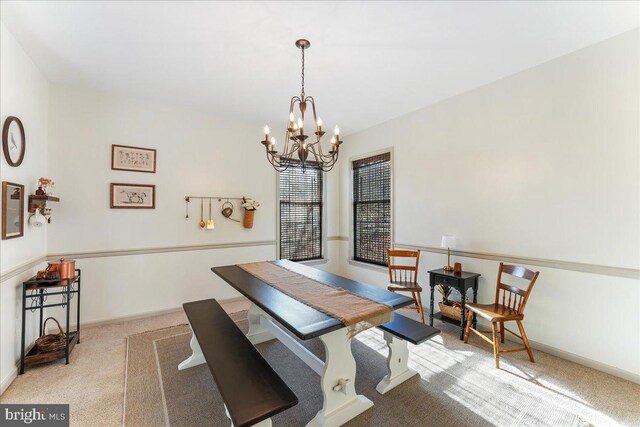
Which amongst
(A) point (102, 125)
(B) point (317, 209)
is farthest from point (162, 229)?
(B) point (317, 209)

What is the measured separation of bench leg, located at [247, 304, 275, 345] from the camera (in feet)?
9.11

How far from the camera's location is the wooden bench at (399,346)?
2.02 m

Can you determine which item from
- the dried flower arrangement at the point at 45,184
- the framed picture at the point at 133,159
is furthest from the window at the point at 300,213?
the dried flower arrangement at the point at 45,184

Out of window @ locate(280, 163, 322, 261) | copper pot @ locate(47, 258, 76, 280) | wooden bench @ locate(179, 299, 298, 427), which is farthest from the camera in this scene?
window @ locate(280, 163, 322, 261)

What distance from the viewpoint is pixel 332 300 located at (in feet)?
6.33

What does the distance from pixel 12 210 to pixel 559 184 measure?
4.64m

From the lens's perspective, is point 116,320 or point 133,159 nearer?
point 116,320

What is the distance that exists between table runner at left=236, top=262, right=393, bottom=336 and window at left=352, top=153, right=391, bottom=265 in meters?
2.08

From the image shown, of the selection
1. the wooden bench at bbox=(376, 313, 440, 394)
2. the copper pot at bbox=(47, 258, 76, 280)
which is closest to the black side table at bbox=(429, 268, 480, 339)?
the wooden bench at bbox=(376, 313, 440, 394)

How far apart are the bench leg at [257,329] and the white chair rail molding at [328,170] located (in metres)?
0.02

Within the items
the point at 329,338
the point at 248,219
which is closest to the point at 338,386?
the point at 329,338

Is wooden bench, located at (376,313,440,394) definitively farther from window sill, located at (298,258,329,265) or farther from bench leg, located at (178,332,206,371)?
window sill, located at (298,258,329,265)

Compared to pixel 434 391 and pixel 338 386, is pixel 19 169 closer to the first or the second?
pixel 338 386

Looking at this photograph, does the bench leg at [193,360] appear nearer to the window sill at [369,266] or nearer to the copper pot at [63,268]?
the copper pot at [63,268]
